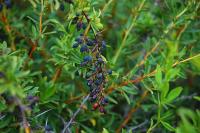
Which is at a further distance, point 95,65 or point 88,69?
point 88,69

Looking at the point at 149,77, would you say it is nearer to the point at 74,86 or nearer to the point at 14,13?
the point at 74,86

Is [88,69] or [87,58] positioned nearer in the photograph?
[87,58]

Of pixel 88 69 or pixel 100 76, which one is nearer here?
pixel 100 76

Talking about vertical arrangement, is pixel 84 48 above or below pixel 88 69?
above

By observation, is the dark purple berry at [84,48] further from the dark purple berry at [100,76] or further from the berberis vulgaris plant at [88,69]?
the dark purple berry at [100,76]

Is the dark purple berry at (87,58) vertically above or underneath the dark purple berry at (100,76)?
above

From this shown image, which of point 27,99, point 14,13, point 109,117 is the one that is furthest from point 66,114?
point 14,13

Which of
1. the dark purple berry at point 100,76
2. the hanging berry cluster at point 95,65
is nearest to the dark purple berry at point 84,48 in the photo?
the hanging berry cluster at point 95,65

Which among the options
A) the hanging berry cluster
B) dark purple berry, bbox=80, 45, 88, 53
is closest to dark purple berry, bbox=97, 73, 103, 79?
the hanging berry cluster
